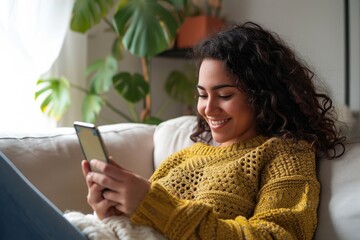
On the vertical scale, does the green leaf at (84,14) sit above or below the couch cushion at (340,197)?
above

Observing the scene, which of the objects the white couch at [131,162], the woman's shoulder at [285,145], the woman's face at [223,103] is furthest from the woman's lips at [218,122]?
the white couch at [131,162]

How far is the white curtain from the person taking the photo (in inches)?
75.3

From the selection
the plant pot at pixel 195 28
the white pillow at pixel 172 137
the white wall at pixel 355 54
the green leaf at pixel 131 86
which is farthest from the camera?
the plant pot at pixel 195 28

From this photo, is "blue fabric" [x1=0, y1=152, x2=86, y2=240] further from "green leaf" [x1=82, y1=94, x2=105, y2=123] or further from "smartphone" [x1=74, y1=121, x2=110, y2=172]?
"green leaf" [x1=82, y1=94, x2=105, y2=123]

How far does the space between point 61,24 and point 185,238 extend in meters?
1.53

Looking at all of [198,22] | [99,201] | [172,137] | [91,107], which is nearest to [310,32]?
[198,22]

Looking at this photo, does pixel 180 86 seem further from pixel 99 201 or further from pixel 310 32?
pixel 99 201

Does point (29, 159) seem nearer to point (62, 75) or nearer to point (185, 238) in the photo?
point (185, 238)

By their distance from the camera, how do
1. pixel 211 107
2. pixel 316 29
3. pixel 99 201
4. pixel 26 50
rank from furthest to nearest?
pixel 316 29 → pixel 26 50 → pixel 211 107 → pixel 99 201

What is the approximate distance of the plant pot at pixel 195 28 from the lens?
2643 millimetres

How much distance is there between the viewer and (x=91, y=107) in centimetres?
214

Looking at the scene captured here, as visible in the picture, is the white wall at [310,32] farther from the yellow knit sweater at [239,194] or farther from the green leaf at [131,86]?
the yellow knit sweater at [239,194]

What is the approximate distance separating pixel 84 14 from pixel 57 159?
987 millimetres

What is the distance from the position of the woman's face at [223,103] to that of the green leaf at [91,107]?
1.05 m
